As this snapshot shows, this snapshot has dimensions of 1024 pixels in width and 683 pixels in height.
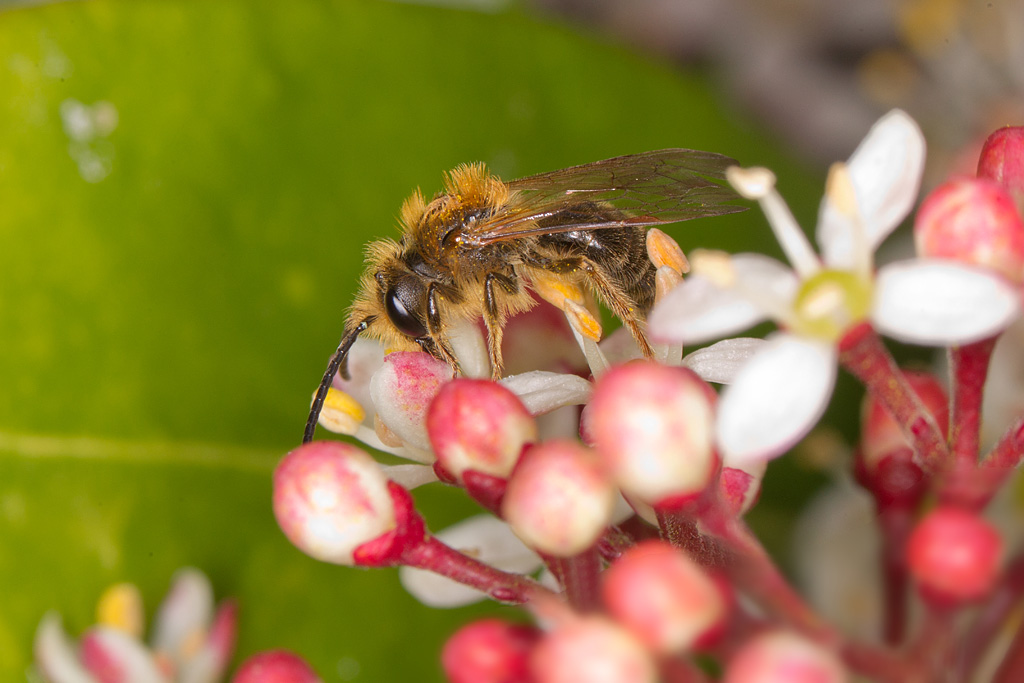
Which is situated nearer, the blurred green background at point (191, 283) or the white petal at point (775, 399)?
the white petal at point (775, 399)

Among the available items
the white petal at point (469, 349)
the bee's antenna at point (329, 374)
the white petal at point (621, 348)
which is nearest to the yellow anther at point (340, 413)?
the bee's antenna at point (329, 374)

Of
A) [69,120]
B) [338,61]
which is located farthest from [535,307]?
[69,120]

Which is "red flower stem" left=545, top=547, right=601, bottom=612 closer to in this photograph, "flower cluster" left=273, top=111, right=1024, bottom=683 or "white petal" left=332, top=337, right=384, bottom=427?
"flower cluster" left=273, top=111, right=1024, bottom=683

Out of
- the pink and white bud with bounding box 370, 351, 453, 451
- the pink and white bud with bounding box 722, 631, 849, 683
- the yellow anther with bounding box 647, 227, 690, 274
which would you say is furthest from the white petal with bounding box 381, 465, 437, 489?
the pink and white bud with bounding box 722, 631, 849, 683

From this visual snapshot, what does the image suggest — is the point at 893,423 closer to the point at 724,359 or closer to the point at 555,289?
the point at 724,359

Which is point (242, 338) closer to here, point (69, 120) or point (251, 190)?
point (251, 190)

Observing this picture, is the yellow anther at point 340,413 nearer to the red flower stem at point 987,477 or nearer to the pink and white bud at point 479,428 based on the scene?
the pink and white bud at point 479,428

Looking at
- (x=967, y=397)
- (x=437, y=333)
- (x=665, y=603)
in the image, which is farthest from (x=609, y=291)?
(x=665, y=603)
